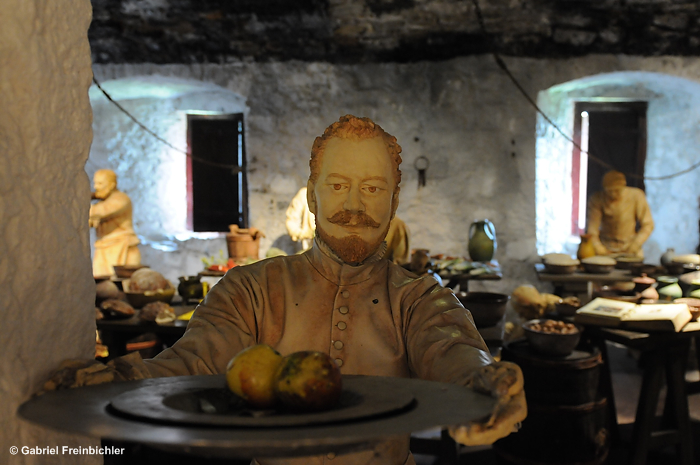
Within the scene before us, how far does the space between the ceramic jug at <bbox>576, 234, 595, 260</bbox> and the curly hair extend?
4980 mm

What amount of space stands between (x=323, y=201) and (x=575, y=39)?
5752mm

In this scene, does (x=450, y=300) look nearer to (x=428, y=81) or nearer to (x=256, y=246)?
(x=256, y=246)

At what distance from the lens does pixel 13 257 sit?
992mm

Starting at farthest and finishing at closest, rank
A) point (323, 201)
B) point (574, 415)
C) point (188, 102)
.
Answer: point (188, 102), point (574, 415), point (323, 201)

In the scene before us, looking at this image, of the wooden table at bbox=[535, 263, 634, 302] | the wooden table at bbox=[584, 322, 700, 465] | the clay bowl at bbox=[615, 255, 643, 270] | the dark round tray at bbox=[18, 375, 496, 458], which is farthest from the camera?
the clay bowl at bbox=[615, 255, 643, 270]

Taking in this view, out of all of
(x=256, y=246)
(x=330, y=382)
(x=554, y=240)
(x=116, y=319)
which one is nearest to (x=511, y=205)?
(x=554, y=240)

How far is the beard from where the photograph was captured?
1.52 meters

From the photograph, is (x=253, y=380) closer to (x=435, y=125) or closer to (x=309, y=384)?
(x=309, y=384)

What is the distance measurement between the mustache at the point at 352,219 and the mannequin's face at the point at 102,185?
15.9ft

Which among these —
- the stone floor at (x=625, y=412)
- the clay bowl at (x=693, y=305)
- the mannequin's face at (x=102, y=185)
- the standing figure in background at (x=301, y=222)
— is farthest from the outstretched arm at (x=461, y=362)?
the mannequin's face at (x=102, y=185)

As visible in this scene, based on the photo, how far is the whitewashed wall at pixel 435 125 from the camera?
6.64m

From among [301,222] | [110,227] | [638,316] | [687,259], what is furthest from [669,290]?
[110,227]

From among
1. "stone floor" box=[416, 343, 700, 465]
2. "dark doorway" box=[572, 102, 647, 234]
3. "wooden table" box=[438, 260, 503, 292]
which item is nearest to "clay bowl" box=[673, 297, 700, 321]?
"stone floor" box=[416, 343, 700, 465]

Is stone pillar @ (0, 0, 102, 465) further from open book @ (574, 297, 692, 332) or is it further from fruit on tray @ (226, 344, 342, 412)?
open book @ (574, 297, 692, 332)
